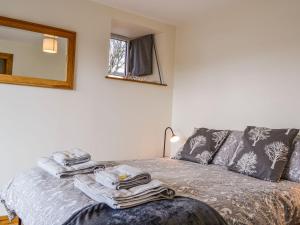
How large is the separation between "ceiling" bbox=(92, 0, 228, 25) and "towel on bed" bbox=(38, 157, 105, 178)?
6.51 ft

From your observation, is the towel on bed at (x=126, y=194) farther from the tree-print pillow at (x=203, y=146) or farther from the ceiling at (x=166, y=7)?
the ceiling at (x=166, y=7)

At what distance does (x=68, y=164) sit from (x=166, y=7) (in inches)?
86.7

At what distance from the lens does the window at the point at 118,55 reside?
384cm

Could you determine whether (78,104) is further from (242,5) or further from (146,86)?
(242,5)

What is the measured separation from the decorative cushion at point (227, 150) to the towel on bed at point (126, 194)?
1.31 meters

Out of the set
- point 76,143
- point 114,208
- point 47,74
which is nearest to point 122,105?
point 76,143

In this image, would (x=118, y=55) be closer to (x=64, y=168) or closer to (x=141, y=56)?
(x=141, y=56)

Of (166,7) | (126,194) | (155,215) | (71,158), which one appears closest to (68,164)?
(71,158)

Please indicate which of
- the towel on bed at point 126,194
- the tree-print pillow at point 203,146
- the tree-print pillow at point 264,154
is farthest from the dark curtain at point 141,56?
the towel on bed at point 126,194

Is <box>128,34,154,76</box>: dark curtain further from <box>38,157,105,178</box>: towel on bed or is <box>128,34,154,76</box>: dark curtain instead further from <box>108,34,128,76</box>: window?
<box>38,157,105,178</box>: towel on bed

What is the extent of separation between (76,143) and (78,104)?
432 mm

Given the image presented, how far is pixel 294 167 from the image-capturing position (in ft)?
7.08

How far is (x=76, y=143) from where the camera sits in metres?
3.05

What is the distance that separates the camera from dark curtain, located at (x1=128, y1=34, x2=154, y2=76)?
153 inches
